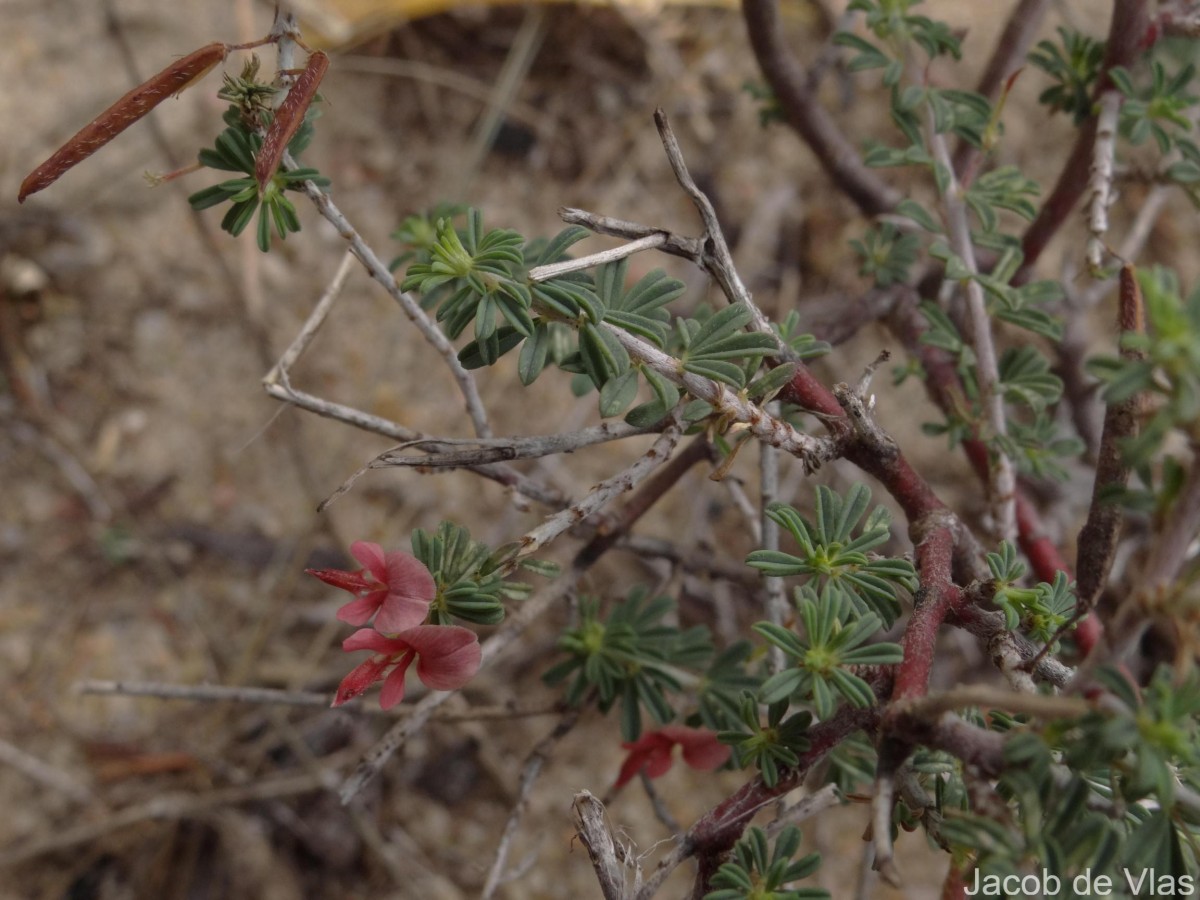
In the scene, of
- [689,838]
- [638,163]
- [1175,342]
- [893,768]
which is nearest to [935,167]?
[1175,342]

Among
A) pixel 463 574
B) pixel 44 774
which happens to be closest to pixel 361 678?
pixel 463 574

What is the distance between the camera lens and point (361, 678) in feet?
3.57

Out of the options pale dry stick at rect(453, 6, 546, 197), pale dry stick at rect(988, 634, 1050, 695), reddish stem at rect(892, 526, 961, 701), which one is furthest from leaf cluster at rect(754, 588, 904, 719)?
pale dry stick at rect(453, 6, 546, 197)

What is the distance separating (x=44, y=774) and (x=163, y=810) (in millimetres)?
374

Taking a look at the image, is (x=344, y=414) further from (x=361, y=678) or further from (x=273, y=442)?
(x=273, y=442)

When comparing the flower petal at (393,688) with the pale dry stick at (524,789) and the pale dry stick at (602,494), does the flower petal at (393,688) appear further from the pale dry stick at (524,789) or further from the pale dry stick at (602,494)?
the pale dry stick at (524,789)

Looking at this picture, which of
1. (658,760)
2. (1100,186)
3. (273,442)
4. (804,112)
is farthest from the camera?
(273,442)

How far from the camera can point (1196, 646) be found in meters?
0.81

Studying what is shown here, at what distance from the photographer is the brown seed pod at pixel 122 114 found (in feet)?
3.56

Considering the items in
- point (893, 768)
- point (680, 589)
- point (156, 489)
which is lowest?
point (156, 489)

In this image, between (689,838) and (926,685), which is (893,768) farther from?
(689,838)

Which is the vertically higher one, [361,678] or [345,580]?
[345,580]

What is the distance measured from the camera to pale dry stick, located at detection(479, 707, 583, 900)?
4.79ft

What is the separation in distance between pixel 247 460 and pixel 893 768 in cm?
219
